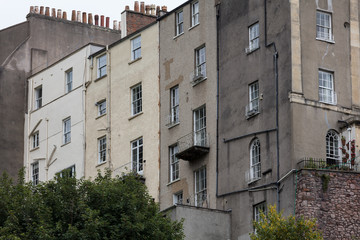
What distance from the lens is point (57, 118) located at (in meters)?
79.1

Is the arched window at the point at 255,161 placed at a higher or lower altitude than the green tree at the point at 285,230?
higher

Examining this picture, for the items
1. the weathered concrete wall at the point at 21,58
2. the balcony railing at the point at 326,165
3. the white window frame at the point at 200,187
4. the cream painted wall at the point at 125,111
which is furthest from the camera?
the weathered concrete wall at the point at 21,58

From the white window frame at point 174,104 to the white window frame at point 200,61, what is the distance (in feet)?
6.62

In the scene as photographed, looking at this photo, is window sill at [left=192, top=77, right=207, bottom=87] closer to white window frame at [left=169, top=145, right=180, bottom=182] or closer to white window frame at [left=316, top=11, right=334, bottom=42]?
white window frame at [left=169, top=145, right=180, bottom=182]

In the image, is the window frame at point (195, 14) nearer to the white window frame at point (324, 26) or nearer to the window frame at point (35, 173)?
the white window frame at point (324, 26)

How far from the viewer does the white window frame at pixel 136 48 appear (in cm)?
7343

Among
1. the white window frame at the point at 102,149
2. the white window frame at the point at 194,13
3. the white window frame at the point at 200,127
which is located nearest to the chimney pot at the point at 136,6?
the white window frame at the point at 102,149

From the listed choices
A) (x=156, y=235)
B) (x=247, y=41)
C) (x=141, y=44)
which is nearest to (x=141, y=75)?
(x=141, y=44)

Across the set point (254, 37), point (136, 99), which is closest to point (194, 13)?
point (254, 37)

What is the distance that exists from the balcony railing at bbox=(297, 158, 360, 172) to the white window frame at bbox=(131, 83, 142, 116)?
1483cm

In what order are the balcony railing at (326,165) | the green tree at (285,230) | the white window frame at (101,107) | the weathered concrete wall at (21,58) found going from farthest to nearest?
the weathered concrete wall at (21,58) < the white window frame at (101,107) < the balcony railing at (326,165) < the green tree at (285,230)

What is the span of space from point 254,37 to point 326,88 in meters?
4.89

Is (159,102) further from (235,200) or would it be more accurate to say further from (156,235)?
(156,235)

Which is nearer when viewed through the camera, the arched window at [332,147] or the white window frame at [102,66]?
the arched window at [332,147]
